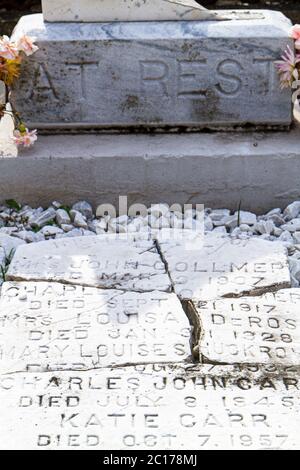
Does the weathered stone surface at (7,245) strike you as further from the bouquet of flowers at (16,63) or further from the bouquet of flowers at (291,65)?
the bouquet of flowers at (291,65)

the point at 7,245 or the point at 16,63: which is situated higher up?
the point at 16,63

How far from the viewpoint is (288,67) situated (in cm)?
395

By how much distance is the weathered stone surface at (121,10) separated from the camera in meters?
4.09

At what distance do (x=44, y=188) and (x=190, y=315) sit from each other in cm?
114

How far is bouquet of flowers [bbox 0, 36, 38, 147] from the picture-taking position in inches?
154

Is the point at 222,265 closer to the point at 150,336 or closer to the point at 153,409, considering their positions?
the point at 150,336

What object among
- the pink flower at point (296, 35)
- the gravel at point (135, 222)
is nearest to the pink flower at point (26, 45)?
the gravel at point (135, 222)

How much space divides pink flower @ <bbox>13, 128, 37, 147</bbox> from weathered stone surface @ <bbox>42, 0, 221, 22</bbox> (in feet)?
1.71

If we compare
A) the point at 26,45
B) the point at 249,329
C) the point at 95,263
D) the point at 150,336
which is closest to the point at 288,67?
the point at 26,45

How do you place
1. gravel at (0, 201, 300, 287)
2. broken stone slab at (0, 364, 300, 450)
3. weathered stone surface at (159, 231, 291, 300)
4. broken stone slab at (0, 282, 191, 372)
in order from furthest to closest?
gravel at (0, 201, 300, 287) < weathered stone surface at (159, 231, 291, 300) < broken stone slab at (0, 282, 191, 372) < broken stone slab at (0, 364, 300, 450)

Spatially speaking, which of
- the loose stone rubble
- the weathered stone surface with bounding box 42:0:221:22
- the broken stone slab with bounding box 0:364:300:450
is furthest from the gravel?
the broken stone slab with bounding box 0:364:300:450

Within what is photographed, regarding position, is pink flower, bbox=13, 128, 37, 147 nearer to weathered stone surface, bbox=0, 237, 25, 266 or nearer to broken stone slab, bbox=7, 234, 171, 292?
weathered stone surface, bbox=0, 237, 25, 266

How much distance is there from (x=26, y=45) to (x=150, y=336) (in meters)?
1.47

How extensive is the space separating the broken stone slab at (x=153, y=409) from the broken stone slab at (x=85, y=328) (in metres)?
0.07
